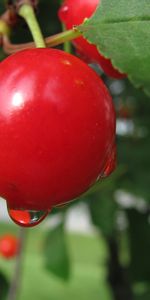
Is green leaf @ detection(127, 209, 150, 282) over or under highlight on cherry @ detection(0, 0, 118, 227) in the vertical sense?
under

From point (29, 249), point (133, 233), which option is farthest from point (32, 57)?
point (29, 249)

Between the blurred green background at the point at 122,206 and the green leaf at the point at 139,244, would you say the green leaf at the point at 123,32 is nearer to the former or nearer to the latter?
the blurred green background at the point at 122,206

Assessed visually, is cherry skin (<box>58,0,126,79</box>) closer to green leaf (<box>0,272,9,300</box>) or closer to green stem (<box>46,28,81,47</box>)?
green stem (<box>46,28,81,47</box>)

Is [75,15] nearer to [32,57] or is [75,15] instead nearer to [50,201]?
[32,57]

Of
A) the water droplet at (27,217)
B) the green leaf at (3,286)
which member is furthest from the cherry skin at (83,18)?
the green leaf at (3,286)

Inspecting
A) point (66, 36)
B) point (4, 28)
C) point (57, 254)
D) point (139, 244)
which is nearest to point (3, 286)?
point (57, 254)

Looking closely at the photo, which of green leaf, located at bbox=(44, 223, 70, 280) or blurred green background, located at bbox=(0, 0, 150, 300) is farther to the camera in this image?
green leaf, located at bbox=(44, 223, 70, 280)

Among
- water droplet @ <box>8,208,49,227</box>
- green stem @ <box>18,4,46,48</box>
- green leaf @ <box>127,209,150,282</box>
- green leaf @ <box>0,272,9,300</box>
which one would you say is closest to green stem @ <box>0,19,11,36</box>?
green stem @ <box>18,4,46,48</box>

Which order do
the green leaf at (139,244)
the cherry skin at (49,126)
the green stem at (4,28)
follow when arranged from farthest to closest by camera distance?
the green leaf at (139,244) → the green stem at (4,28) → the cherry skin at (49,126)
